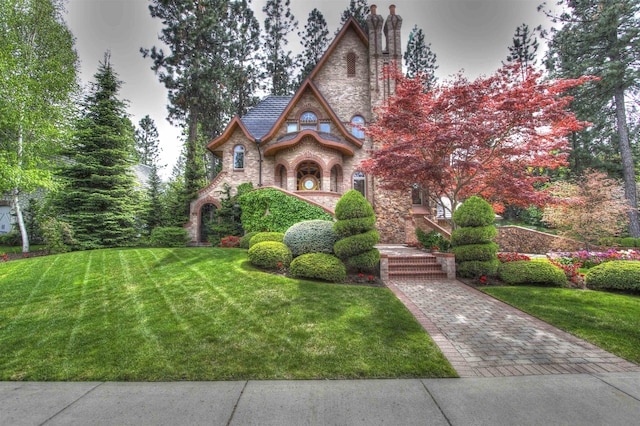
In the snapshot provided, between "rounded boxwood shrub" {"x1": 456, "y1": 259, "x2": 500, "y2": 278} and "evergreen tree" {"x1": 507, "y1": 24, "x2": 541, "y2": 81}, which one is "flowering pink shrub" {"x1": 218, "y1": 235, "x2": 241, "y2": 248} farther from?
"evergreen tree" {"x1": 507, "y1": 24, "x2": 541, "y2": 81}

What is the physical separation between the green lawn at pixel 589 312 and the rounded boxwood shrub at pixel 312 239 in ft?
15.4

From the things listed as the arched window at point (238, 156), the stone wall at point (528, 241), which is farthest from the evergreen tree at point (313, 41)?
the stone wall at point (528, 241)

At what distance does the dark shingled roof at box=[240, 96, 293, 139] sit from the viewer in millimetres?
17812

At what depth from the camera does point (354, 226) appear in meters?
7.87

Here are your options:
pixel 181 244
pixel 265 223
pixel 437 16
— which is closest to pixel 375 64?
pixel 437 16

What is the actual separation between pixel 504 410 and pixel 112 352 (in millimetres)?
4949

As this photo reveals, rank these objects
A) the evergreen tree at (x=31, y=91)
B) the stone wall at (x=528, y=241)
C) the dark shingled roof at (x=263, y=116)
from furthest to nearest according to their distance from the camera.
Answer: the dark shingled roof at (x=263, y=116) < the stone wall at (x=528, y=241) < the evergreen tree at (x=31, y=91)

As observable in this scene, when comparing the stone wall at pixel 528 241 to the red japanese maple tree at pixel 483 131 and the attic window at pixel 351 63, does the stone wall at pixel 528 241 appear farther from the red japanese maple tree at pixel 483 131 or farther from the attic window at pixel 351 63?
the attic window at pixel 351 63

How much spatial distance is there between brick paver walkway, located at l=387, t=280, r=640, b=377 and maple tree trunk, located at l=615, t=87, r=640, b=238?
1773 cm

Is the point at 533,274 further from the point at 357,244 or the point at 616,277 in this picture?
the point at 357,244

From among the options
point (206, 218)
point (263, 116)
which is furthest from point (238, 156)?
point (206, 218)

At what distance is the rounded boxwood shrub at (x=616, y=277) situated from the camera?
669 cm

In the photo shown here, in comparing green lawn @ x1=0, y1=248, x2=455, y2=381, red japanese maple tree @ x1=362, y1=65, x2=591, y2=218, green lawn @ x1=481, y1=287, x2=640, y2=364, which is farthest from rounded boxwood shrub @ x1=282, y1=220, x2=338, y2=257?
green lawn @ x1=481, y1=287, x2=640, y2=364

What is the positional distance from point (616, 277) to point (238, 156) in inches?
696
